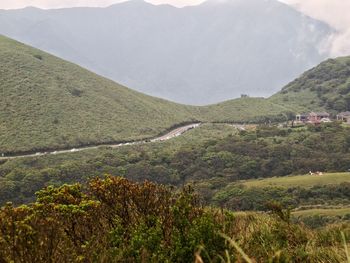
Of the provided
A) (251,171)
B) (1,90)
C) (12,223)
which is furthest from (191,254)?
(1,90)

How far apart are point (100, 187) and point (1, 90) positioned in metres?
111

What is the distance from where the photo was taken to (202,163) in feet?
309

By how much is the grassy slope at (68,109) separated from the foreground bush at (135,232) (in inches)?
3545

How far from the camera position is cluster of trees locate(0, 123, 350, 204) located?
3022 inches

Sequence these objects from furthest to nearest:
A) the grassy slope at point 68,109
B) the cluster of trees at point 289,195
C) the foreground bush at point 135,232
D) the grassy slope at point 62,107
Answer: the grassy slope at point 68,109 < the grassy slope at point 62,107 < the cluster of trees at point 289,195 < the foreground bush at point 135,232

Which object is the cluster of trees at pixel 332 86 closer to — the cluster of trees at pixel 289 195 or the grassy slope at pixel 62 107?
the grassy slope at pixel 62 107

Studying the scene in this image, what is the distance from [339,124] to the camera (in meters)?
116

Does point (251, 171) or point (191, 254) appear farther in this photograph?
point (251, 171)

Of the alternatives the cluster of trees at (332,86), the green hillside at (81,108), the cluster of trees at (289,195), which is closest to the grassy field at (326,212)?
the cluster of trees at (289,195)

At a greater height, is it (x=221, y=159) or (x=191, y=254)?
(x=191, y=254)

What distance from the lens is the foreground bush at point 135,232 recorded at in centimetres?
747

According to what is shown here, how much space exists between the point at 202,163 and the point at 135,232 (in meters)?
86.4

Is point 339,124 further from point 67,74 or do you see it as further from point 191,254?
point 191,254

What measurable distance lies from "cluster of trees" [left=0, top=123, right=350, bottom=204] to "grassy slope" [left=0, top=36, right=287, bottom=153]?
12536mm
